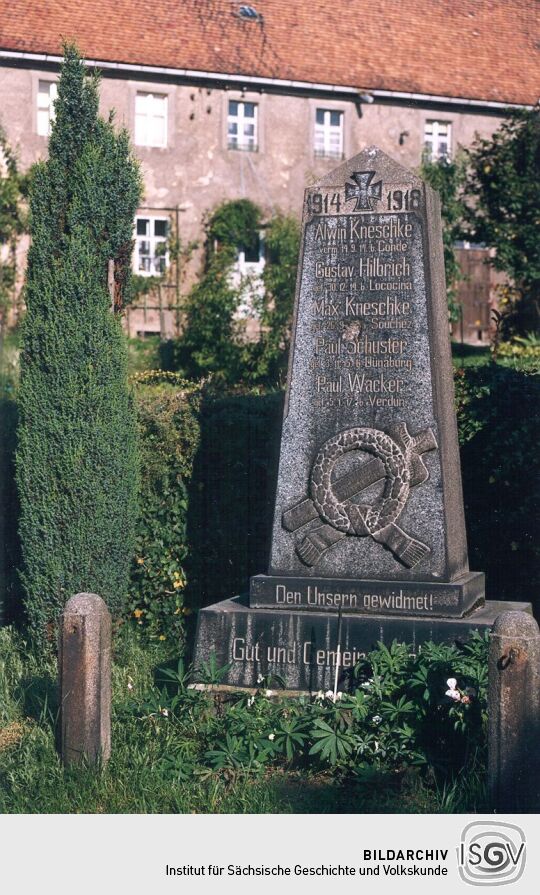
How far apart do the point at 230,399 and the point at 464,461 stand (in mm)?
1908

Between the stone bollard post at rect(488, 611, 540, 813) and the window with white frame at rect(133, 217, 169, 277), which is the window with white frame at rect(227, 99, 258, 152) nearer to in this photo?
the window with white frame at rect(133, 217, 169, 277)

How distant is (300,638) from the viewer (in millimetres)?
7164

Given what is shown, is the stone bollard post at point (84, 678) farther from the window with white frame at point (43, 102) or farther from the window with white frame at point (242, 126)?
the window with white frame at point (242, 126)

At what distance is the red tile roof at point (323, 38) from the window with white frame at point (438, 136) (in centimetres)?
104

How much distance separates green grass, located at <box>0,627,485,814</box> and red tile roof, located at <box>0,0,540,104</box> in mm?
20683

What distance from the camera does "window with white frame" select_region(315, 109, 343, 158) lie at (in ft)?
93.6

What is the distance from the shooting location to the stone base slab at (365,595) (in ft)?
23.3

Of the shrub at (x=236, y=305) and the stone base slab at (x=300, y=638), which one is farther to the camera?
the shrub at (x=236, y=305)

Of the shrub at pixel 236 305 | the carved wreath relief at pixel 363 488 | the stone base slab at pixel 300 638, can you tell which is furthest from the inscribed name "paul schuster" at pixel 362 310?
the shrub at pixel 236 305

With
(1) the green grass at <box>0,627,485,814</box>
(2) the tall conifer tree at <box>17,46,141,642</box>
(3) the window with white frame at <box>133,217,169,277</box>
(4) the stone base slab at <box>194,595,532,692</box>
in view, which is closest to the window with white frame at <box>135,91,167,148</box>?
(3) the window with white frame at <box>133,217,169,277</box>

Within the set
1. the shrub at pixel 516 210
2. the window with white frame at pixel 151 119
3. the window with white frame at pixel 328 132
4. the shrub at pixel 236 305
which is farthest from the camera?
the window with white frame at pixel 328 132

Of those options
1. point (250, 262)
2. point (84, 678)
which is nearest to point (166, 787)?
point (84, 678)

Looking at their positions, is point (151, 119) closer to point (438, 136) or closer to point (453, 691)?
point (438, 136)

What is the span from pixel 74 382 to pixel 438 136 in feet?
71.0
